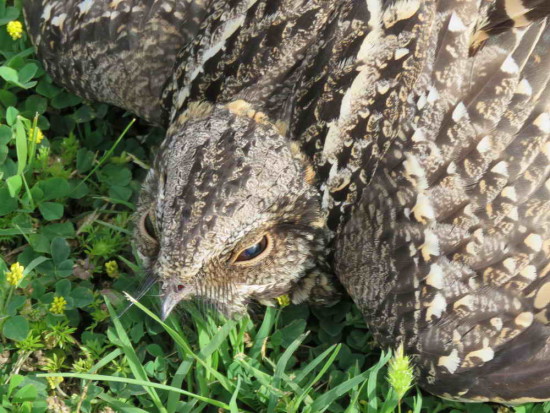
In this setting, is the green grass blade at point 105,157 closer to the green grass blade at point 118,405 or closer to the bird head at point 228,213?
the bird head at point 228,213

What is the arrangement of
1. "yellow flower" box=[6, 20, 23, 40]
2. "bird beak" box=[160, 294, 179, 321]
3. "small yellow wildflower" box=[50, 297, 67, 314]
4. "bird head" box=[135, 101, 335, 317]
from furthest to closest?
"yellow flower" box=[6, 20, 23, 40] < "small yellow wildflower" box=[50, 297, 67, 314] < "bird beak" box=[160, 294, 179, 321] < "bird head" box=[135, 101, 335, 317]

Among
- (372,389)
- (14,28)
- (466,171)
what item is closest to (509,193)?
(466,171)

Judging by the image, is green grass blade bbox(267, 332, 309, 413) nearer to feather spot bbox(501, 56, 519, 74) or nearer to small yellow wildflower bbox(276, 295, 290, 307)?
small yellow wildflower bbox(276, 295, 290, 307)

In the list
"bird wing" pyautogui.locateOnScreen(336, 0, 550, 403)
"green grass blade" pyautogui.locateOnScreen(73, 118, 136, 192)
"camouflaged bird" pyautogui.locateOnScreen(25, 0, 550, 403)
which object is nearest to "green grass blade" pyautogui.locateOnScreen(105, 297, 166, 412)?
"camouflaged bird" pyautogui.locateOnScreen(25, 0, 550, 403)

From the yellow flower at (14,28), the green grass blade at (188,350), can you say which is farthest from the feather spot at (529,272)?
the yellow flower at (14,28)

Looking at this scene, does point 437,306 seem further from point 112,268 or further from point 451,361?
point 112,268

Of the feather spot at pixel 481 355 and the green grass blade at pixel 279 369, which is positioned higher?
the feather spot at pixel 481 355

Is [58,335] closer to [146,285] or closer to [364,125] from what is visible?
[146,285]
